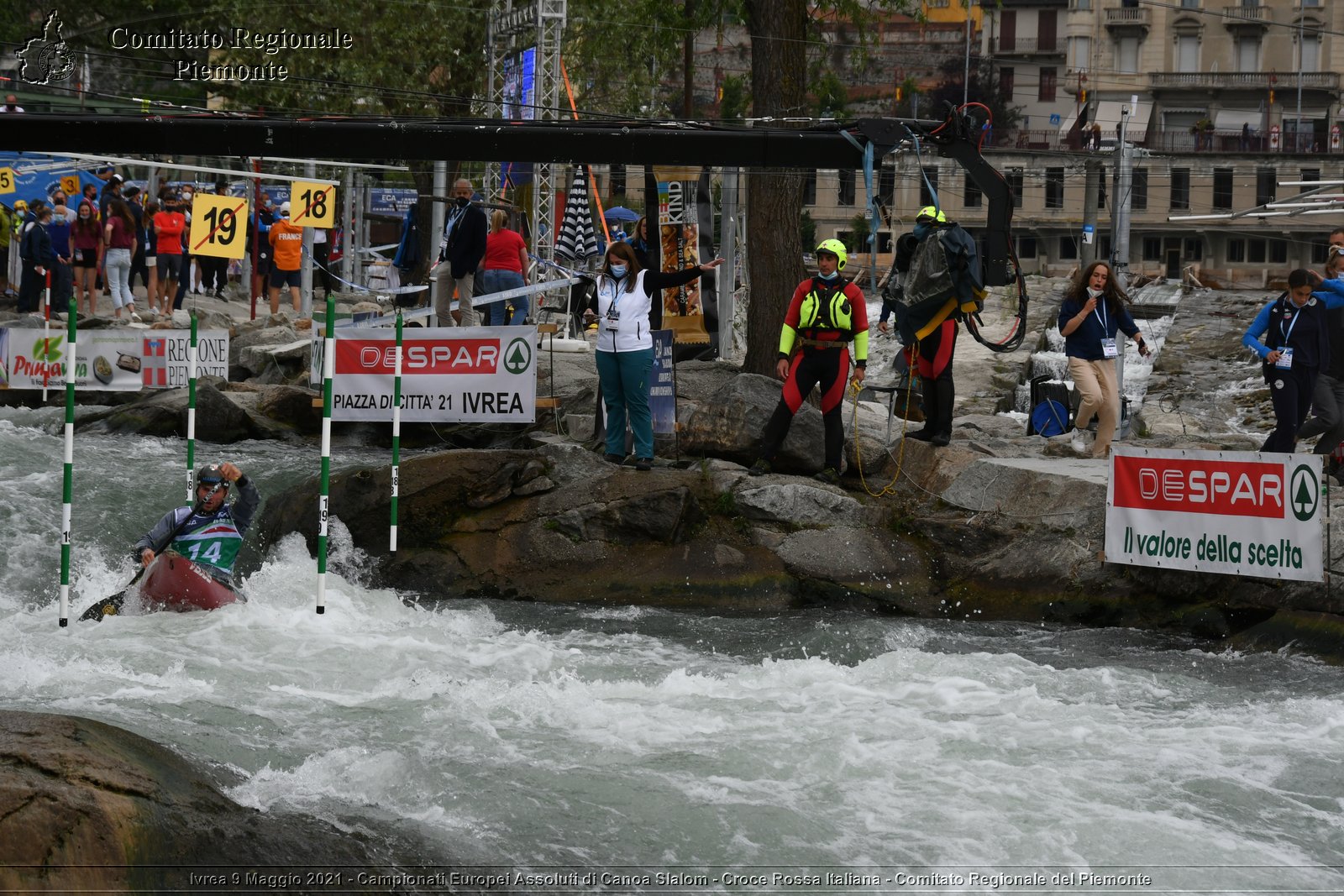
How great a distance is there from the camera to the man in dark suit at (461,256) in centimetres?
1612

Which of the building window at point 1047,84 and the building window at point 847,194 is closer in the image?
the building window at point 847,194

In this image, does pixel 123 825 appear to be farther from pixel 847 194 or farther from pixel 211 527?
pixel 847 194

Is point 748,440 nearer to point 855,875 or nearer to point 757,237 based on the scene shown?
point 757,237

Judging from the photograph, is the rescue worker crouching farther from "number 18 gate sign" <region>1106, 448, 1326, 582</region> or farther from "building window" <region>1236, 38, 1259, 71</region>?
"building window" <region>1236, 38, 1259, 71</region>

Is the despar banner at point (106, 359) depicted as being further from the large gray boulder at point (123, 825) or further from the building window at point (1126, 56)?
the building window at point (1126, 56)

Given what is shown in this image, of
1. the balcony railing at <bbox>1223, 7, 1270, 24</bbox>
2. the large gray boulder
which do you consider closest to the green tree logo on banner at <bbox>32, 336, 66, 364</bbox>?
the large gray boulder

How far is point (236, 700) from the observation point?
8.68m

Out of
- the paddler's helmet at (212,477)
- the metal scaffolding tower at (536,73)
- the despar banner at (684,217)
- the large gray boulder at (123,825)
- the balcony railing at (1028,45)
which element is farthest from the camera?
the balcony railing at (1028,45)

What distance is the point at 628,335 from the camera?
12.8 m

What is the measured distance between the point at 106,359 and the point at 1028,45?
66.9 m

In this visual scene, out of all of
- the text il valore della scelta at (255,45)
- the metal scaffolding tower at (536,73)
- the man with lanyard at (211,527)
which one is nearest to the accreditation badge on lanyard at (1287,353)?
the man with lanyard at (211,527)

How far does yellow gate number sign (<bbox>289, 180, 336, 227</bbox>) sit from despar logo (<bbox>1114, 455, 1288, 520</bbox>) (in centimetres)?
1399

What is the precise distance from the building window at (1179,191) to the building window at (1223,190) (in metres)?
1.28

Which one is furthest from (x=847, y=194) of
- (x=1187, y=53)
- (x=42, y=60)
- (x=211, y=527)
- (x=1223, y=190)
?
(x=211, y=527)
